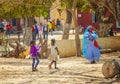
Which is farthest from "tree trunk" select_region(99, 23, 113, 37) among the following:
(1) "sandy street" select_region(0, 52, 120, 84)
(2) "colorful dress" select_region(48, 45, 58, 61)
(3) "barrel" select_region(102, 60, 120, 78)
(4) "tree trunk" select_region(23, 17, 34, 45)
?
(3) "barrel" select_region(102, 60, 120, 78)

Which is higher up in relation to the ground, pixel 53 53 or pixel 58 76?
pixel 53 53

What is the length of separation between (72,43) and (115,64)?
31.4 ft

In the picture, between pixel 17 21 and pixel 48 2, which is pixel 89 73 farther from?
pixel 17 21

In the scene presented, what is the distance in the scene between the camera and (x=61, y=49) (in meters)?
20.7

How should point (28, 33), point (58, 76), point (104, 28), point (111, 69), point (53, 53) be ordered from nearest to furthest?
1. point (111, 69)
2. point (58, 76)
3. point (53, 53)
4. point (104, 28)
5. point (28, 33)

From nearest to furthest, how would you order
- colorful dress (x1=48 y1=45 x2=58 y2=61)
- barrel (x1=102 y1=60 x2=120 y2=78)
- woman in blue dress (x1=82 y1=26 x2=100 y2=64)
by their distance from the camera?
barrel (x1=102 y1=60 x2=120 y2=78)
colorful dress (x1=48 y1=45 x2=58 y2=61)
woman in blue dress (x1=82 y1=26 x2=100 y2=64)

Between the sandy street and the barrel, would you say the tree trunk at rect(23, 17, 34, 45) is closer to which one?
the sandy street

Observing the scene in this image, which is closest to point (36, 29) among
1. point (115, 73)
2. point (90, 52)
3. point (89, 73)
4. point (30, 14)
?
point (30, 14)

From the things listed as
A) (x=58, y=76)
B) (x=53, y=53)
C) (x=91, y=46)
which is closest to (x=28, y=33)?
(x=91, y=46)

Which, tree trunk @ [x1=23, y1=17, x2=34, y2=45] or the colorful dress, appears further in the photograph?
tree trunk @ [x1=23, y1=17, x2=34, y2=45]

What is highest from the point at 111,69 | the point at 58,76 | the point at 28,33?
the point at 28,33

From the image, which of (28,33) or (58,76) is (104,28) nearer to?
(28,33)

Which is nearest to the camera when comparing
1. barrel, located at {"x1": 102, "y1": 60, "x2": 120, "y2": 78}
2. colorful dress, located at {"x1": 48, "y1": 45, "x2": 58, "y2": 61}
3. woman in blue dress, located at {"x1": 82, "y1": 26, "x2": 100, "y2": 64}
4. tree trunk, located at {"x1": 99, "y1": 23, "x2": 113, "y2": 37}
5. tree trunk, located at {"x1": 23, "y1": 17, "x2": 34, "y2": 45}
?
barrel, located at {"x1": 102, "y1": 60, "x2": 120, "y2": 78}

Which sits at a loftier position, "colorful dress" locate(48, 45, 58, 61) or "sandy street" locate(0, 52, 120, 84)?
"colorful dress" locate(48, 45, 58, 61)
